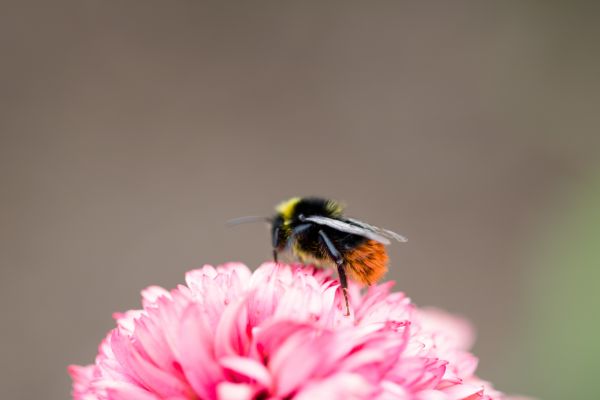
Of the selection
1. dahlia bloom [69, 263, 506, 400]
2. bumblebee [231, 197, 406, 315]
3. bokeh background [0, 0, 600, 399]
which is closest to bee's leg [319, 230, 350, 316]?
bumblebee [231, 197, 406, 315]

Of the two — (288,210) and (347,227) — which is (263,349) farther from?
(288,210)

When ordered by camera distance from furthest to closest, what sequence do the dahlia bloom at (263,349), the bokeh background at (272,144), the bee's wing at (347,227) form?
the bokeh background at (272,144), the bee's wing at (347,227), the dahlia bloom at (263,349)

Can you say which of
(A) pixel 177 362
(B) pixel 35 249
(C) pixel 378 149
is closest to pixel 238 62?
(C) pixel 378 149

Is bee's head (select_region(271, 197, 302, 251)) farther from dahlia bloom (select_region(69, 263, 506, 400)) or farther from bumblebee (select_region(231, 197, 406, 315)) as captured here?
dahlia bloom (select_region(69, 263, 506, 400))

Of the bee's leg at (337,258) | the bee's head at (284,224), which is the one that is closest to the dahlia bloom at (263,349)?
the bee's leg at (337,258)

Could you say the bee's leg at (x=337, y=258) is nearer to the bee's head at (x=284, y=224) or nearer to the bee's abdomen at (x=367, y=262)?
the bee's abdomen at (x=367, y=262)

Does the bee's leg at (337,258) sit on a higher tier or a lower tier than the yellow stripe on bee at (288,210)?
lower
